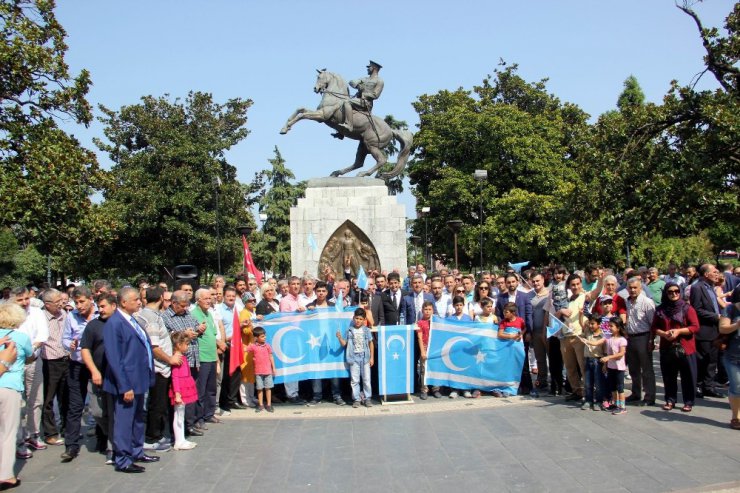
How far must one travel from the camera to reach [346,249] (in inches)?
727

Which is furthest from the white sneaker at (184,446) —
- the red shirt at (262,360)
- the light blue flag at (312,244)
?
the light blue flag at (312,244)

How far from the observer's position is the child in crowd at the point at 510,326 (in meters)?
9.91

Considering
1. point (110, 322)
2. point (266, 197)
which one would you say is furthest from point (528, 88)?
point (110, 322)

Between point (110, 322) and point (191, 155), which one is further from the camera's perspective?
point (191, 155)

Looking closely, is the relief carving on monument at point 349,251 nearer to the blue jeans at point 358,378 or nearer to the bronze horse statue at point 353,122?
the bronze horse statue at point 353,122

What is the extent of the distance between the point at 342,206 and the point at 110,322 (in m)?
12.1

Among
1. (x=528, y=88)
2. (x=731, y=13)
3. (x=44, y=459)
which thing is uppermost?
(x=528, y=88)

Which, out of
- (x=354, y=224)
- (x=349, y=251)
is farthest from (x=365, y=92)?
(x=349, y=251)

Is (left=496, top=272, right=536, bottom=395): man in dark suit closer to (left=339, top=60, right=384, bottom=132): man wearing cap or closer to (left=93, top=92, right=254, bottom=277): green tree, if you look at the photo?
(left=339, top=60, right=384, bottom=132): man wearing cap

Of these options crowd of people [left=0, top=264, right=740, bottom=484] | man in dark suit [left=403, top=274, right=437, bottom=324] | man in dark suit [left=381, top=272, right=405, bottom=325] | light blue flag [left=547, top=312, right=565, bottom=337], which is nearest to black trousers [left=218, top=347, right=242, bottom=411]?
crowd of people [left=0, top=264, right=740, bottom=484]

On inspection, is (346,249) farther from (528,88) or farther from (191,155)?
(528,88)

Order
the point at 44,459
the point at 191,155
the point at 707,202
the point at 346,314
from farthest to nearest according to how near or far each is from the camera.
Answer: the point at 191,155 < the point at 707,202 < the point at 346,314 < the point at 44,459

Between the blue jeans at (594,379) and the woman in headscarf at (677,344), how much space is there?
31.2 inches

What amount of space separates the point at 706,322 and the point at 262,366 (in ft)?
20.6
